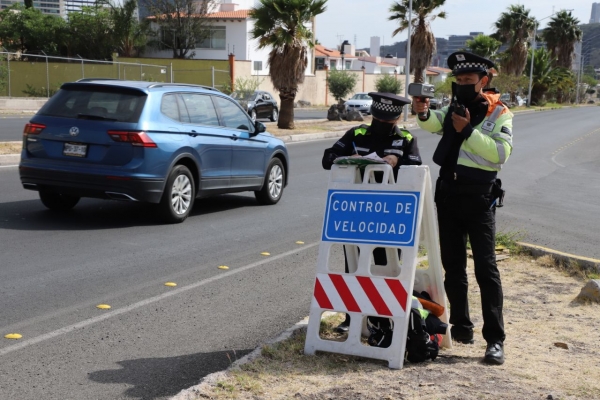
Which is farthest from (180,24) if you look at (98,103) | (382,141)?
(382,141)

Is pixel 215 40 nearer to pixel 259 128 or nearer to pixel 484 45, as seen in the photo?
pixel 484 45

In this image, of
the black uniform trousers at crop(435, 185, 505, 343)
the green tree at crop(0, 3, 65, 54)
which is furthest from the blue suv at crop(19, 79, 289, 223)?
the green tree at crop(0, 3, 65, 54)

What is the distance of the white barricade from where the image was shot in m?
4.95

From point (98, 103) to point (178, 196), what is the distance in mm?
1527

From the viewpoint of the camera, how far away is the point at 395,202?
5.07 m

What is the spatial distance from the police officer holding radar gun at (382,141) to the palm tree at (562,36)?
285 ft

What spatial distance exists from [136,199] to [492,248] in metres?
5.37

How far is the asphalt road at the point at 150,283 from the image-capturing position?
4961 millimetres

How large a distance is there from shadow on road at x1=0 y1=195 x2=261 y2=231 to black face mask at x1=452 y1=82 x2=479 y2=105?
5600 millimetres

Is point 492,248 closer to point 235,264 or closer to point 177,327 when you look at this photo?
point 177,327

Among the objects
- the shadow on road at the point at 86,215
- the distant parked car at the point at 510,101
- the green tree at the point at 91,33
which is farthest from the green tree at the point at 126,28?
the shadow on road at the point at 86,215

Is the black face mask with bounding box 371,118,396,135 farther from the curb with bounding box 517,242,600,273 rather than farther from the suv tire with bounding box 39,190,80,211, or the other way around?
the suv tire with bounding box 39,190,80,211

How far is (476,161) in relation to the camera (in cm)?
506

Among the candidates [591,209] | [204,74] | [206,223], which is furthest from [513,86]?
[206,223]
